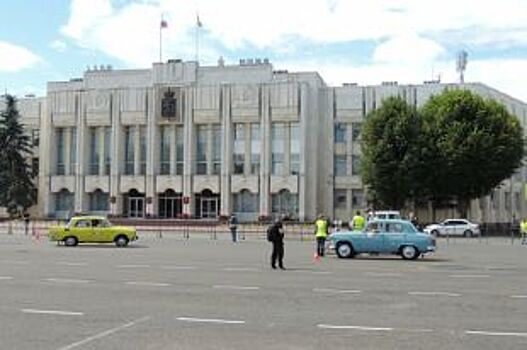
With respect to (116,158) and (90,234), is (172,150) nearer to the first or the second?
(116,158)

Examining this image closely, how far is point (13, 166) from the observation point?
8769cm

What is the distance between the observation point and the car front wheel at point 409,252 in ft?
97.9

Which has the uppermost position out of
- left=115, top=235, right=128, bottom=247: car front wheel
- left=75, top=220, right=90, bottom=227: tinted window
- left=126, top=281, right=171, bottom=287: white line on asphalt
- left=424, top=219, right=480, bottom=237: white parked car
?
left=75, top=220, right=90, bottom=227: tinted window

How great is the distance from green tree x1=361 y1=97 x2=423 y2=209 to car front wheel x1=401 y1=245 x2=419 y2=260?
115 ft

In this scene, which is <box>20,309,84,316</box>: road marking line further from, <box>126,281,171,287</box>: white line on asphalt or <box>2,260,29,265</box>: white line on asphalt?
<box>2,260,29,265</box>: white line on asphalt

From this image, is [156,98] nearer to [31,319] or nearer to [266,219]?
[266,219]

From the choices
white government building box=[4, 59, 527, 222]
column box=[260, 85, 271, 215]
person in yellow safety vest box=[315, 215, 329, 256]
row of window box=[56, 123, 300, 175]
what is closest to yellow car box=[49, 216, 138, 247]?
person in yellow safety vest box=[315, 215, 329, 256]

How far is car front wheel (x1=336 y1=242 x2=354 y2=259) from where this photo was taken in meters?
30.3

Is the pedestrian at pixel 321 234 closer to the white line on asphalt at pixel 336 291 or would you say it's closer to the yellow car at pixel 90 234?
the yellow car at pixel 90 234

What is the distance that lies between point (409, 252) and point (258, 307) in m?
16.8

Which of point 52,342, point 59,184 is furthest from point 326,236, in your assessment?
point 59,184

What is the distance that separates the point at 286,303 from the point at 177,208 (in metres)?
71.1

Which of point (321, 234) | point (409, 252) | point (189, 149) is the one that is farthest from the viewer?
point (189, 149)

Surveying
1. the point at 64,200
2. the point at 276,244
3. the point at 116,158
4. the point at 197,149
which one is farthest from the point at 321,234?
the point at 64,200
